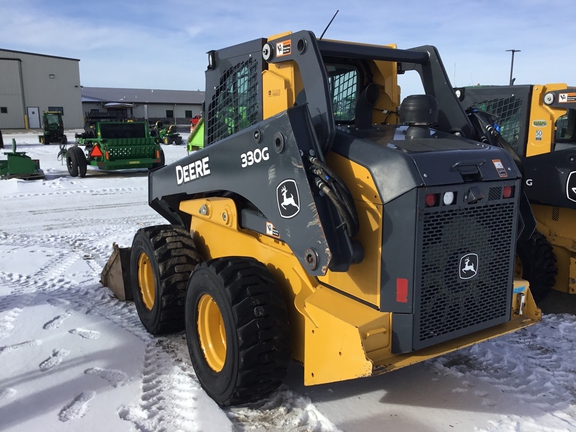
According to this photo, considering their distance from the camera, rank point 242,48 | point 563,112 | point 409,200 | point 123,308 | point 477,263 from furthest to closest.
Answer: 1. point 563,112
2. point 123,308
3. point 242,48
4. point 477,263
5. point 409,200

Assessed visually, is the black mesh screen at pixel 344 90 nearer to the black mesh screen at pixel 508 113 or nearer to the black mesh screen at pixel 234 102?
the black mesh screen at pixel 234 102

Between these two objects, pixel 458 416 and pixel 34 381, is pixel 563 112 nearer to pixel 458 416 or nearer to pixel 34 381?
pixel 458 416

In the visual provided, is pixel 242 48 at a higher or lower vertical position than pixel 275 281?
higher

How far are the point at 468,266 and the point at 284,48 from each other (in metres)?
1.68

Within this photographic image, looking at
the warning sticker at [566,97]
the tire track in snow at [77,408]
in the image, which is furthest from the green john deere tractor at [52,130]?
the tire track in snow at [77,408]

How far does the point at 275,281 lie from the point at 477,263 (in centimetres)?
123

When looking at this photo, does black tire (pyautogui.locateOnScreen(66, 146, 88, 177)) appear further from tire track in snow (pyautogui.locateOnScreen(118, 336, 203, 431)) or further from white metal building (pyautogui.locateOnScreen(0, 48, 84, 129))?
white metal building (pyautogui.locateOnScreen(0, 48, 84, 129))

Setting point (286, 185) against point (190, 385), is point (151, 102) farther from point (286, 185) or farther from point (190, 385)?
point (286, 185)

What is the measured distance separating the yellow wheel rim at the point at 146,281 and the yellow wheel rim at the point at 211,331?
121 centimetres

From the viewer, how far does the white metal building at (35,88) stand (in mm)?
44625

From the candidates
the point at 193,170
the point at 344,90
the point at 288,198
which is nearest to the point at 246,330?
the point at 288,198

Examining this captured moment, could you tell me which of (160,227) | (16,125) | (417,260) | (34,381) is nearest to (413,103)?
(417,260)

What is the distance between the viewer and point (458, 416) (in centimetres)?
313

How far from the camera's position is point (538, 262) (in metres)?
4.95
